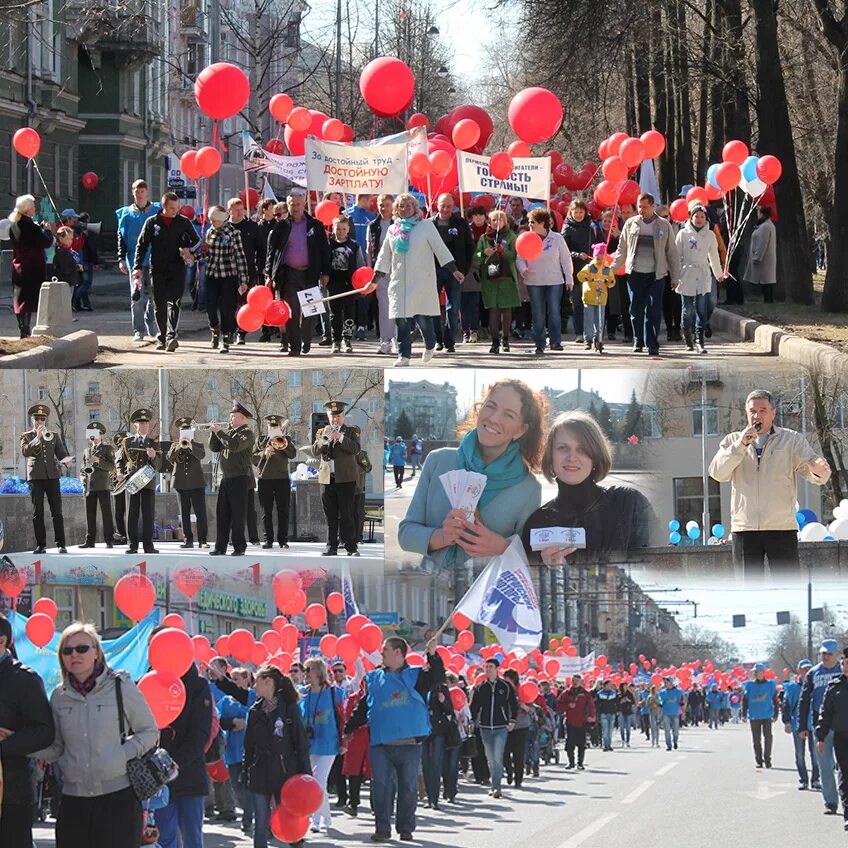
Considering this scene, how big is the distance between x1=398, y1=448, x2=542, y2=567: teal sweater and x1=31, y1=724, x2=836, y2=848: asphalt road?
1.58 metres

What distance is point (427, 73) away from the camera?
2506 inches

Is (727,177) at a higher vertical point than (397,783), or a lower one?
higher

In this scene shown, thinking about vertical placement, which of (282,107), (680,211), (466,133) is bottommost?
(680,211)

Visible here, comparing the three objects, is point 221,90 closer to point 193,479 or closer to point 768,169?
point 193,479

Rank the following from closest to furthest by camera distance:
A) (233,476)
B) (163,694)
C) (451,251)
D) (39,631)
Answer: (163,694) < (39,631) < (233,476) < (451,251)

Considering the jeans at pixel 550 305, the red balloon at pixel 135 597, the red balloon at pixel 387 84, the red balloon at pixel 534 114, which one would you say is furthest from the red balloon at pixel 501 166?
the red balloon at pixel 135 597

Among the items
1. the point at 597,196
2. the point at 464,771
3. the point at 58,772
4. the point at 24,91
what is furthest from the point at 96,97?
the point at 58,772

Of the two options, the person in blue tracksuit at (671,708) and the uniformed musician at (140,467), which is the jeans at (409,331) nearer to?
the person in blue tracksuit at (671,708)

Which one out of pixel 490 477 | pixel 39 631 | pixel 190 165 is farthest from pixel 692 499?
pixel 190 165

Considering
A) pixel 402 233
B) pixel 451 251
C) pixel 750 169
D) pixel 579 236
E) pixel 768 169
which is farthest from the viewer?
pixel 750 169

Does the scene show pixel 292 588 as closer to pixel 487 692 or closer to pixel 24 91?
pixel 487 692

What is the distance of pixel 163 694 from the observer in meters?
8.04

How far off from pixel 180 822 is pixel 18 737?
70.0 inches

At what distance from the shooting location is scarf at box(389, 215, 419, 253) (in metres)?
15.0
